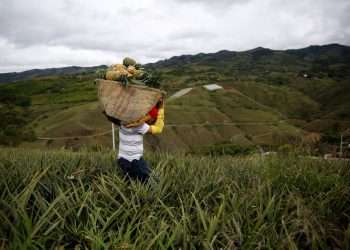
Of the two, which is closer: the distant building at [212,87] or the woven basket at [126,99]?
the woven basket at [126,99]

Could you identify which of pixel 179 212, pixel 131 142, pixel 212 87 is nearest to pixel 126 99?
pixel 131 142

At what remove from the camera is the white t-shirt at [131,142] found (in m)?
3.54

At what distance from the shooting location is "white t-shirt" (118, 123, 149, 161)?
11.6 ft

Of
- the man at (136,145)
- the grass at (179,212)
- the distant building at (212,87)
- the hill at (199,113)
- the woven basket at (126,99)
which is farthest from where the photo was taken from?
the distant building at (212,87)

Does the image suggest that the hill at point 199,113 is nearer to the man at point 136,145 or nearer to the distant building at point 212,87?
the distant building at point 212,87

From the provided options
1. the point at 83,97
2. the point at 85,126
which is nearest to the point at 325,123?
the point at 85,126

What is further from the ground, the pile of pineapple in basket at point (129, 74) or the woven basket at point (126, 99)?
the pile of pineapple in basket at point (129, 74)

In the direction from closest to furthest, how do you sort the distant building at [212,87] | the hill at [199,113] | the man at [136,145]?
1. the man at [136,145]
2. the hill at [199,113]
3. the distant building at [212,87]

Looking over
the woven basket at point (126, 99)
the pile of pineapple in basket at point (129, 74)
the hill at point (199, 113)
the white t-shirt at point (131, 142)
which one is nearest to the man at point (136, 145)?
the white t-shirt at point (131, 142)

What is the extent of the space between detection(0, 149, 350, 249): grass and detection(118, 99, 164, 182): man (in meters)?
0.33

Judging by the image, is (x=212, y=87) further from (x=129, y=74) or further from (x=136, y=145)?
(x=129, y=74)

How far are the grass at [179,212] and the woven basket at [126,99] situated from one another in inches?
24.2

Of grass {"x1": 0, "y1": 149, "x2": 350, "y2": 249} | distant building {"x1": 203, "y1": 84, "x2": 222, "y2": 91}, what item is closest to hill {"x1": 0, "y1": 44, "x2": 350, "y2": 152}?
distant building {"x1": 203, "y1": 84, "x2": 222, "y2": 91}

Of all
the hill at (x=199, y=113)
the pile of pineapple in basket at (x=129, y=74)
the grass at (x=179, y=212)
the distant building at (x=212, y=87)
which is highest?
the pile of pineapple in basket at (x=129, y=74)
